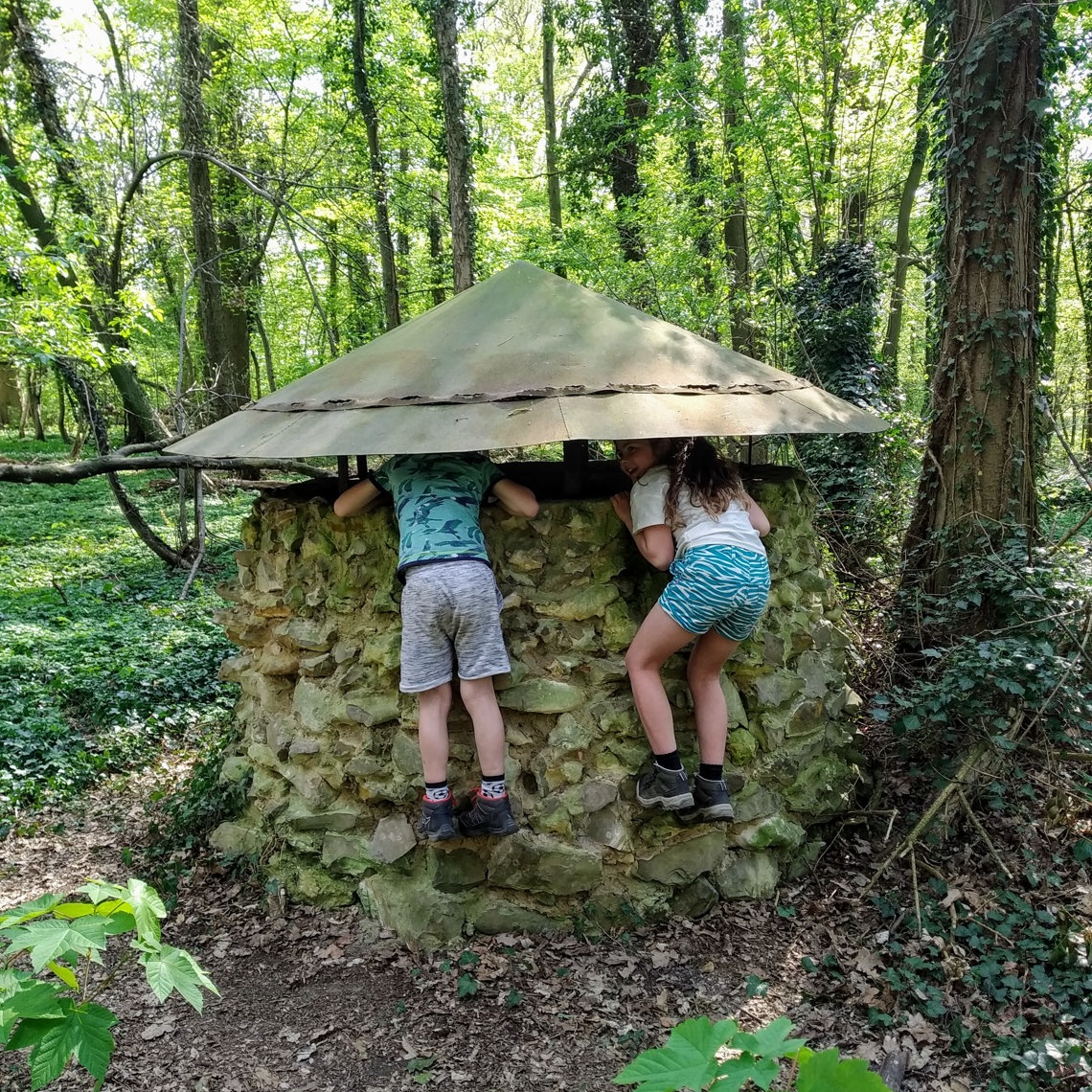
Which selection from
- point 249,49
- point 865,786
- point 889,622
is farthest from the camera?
point 249,49

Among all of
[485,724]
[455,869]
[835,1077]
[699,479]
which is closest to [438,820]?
[455,869]

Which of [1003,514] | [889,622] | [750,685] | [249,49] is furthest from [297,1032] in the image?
[249,49]

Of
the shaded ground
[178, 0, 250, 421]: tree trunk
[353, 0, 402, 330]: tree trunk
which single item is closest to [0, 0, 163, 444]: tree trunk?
[178, 0, 250, 421]: tree trunk

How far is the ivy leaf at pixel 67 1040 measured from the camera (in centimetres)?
153

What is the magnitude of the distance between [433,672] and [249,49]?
47.7ft

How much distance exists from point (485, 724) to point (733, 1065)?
6.22 feet

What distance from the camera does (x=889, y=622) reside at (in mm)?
4648

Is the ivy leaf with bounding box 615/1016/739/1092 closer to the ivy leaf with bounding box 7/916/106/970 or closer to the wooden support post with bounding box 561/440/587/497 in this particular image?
the ivy leaf with bounding box 7/916/106/970

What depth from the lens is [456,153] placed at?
24.4 feet

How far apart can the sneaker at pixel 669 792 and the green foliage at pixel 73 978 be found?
1967mm

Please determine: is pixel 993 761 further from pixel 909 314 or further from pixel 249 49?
pixel 249 49

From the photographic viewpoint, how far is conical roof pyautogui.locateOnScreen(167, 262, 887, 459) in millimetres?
2877

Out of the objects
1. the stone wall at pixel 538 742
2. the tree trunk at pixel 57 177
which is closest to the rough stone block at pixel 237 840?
the stone wall at pixel 538 742

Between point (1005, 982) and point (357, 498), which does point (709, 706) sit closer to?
point (1005, 982)
